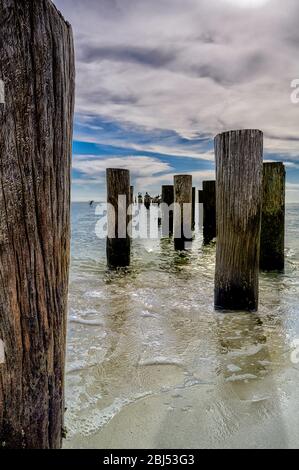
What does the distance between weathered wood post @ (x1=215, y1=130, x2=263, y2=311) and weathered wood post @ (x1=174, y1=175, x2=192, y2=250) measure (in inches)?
157

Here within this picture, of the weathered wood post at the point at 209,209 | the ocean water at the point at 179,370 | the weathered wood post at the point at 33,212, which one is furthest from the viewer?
the weathered wood post at the point at 209,209

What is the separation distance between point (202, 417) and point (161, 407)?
25cm

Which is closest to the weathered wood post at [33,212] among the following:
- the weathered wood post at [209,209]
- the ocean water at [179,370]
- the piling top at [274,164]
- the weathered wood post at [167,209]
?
the ocean water at [179,370]

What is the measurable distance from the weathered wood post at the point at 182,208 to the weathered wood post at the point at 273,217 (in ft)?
7.70

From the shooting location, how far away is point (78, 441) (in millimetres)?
1769

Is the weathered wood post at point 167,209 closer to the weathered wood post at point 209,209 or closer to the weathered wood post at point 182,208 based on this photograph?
the weathered wood post at point 209,209

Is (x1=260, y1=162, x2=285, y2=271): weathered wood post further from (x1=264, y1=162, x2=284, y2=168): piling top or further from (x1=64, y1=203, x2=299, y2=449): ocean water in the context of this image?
(x1=64, y1=203, x2=299, y2=449): ocean water

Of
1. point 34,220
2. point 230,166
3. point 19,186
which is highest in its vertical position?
point 230,166

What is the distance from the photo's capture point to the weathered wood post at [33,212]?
49.5 inches

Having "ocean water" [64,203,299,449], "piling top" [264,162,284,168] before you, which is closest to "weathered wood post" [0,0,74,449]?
"ocean water" [64,203,299,449]

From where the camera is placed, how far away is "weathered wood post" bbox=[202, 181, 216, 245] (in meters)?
8.66

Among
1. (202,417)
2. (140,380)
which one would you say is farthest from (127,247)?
(202,417)

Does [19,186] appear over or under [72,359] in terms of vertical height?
over
